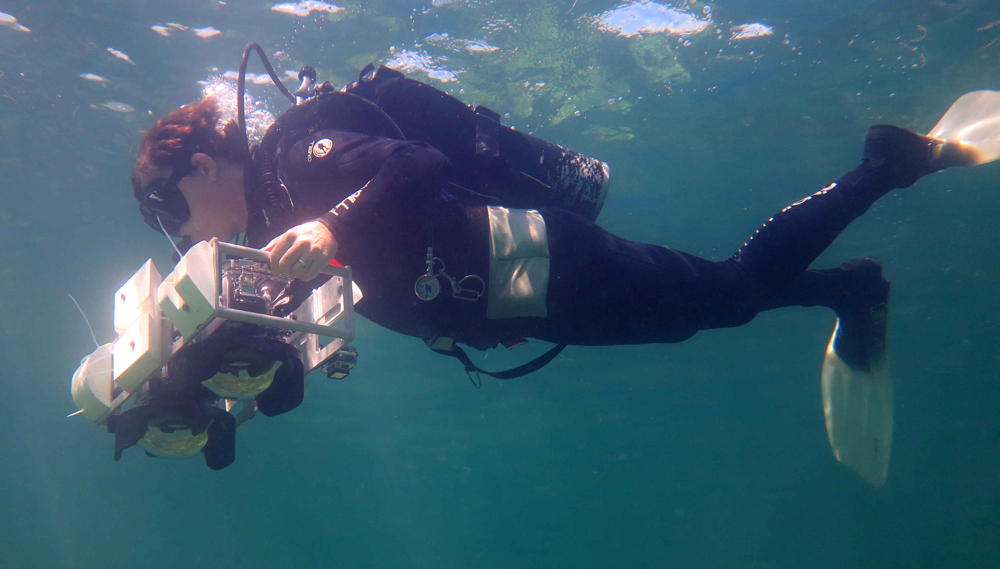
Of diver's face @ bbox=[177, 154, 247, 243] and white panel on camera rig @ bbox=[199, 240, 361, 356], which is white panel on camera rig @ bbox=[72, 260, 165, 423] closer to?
white panel on camera rig @ bbox=[199, 240, 361, 356]

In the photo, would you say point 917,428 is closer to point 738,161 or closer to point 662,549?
point 738,161

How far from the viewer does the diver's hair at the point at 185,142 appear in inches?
151

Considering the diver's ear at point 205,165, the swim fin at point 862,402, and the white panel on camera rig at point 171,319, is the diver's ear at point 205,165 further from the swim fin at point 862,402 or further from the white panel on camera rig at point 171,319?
the swim fin at point 862,402

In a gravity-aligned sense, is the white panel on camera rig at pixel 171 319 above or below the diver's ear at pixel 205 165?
below

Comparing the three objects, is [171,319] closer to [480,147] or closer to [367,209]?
[367,209]

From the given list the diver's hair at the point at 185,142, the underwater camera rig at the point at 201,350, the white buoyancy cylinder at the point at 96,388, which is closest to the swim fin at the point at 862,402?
the underwater camera rig at the point at 201,350

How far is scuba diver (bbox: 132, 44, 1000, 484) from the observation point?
3432mm

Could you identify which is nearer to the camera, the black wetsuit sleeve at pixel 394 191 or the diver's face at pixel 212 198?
the black wetsuit sleeve at pixel 394 191

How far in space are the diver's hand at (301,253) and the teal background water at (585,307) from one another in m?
8.64

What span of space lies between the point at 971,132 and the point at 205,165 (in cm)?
556

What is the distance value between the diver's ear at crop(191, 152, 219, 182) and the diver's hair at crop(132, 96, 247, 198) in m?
0.03

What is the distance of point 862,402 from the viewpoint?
16.5 feet

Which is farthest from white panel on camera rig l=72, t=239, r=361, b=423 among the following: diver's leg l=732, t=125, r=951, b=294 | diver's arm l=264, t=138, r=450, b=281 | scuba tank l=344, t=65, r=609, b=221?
diver's leg l=732, t=125, r=951, b=294

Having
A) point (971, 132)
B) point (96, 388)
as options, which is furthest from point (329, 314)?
point (971, 132)
